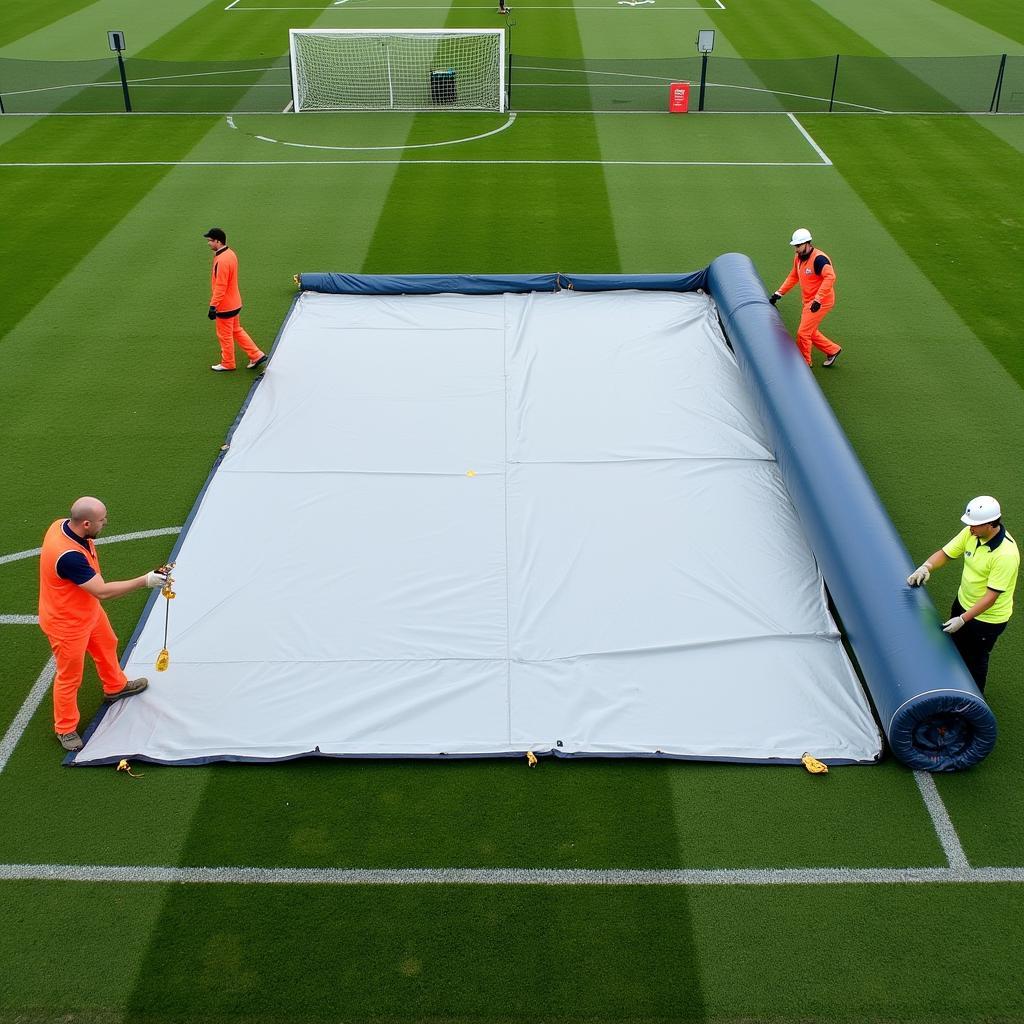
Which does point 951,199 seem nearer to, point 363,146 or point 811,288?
point 811,288

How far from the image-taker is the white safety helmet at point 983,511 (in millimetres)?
6496

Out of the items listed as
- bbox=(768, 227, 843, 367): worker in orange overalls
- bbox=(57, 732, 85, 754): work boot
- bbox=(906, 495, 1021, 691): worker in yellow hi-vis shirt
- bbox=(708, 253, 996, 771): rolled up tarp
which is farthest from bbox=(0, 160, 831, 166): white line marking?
bbox=(57, 732, 85, 754): work boot

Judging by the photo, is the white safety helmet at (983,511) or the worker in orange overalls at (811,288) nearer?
the white safety helmet at (983,511)

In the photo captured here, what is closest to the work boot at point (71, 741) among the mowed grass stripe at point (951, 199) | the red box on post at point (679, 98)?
the mowed grass stripe at point (951, 199)

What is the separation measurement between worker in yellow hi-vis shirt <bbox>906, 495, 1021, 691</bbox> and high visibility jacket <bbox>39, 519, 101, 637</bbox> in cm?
604

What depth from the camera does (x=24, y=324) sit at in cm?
1279

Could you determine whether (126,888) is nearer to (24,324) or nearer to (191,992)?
(191,992)

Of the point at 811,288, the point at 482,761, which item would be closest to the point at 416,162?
the point at 811,288

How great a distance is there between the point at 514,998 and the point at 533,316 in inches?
347

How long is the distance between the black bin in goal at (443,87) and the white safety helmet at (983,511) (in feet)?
61.0

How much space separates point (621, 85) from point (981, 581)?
19.6m

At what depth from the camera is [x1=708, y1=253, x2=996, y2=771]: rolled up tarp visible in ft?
21.5

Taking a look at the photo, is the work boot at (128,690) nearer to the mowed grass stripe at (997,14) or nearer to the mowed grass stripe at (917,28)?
the mowed grass stripe at (917,28)

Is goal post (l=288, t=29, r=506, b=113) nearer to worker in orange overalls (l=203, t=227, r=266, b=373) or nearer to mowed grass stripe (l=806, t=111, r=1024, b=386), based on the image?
mowed grass stripe (l=806, t=111, r=1024, b=386)
